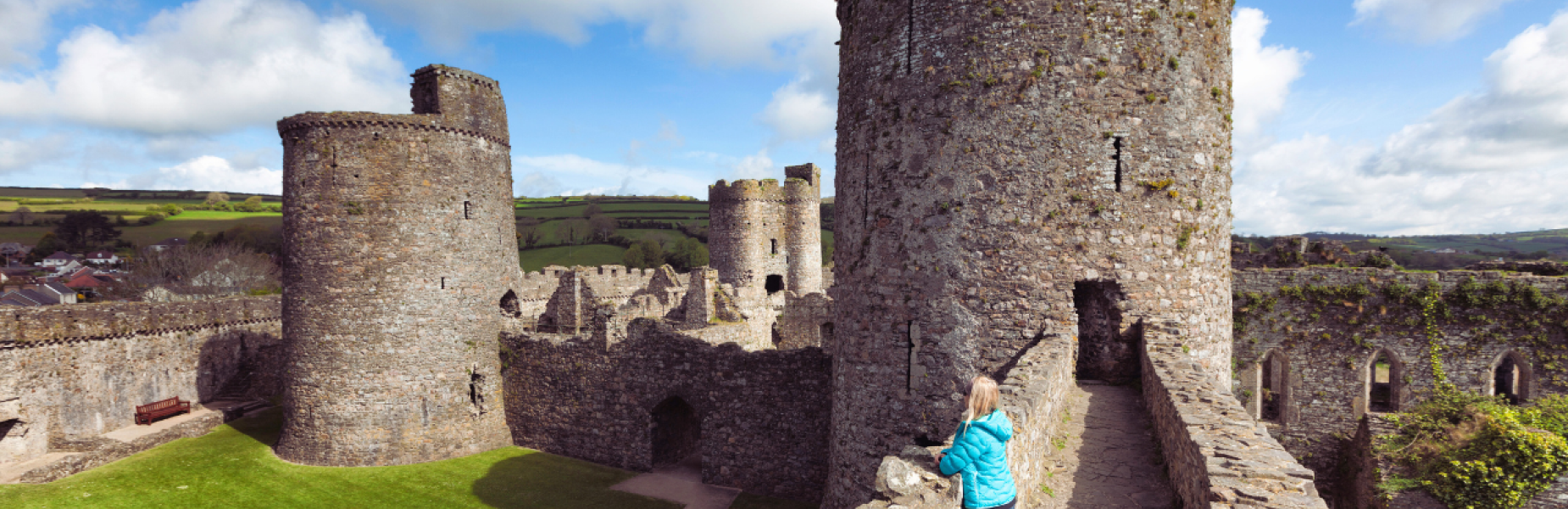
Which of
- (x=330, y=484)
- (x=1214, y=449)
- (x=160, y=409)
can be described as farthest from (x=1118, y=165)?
(x=160, y=409)

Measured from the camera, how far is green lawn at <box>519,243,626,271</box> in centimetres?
6153

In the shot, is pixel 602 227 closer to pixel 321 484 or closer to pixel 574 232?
pixel 574 232

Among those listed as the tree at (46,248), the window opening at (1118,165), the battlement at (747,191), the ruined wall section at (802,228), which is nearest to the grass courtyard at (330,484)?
the window opening at (1118,165)

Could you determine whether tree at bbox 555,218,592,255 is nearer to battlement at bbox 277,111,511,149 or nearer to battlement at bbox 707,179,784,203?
battlement at bbox 707,179,784,203

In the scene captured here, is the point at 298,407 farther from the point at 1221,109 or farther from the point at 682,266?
the point at 682,266

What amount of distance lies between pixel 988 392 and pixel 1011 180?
3.94m

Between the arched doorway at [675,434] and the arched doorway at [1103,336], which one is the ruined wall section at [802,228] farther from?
the arched doorway at [1103,336]

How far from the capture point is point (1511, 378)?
559 inches

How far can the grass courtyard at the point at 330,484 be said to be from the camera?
14.0 m

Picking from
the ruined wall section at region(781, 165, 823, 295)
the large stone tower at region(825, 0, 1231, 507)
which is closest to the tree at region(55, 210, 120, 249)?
the ruined wall section at region(781, 165, 823, 295)

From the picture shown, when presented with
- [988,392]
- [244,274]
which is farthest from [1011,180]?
[244,274]

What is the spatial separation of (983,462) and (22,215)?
4245 inches

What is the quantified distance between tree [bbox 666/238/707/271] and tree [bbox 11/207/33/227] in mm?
68520

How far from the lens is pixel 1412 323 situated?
13.6 metres
